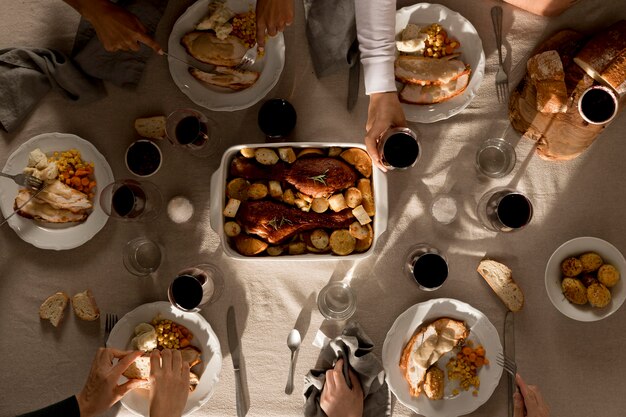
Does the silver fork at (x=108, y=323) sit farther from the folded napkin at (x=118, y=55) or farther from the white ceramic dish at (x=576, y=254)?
the white ceramic dish at (x=576, y=254)

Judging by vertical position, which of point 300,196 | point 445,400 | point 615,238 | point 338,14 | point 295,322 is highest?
point 338,14

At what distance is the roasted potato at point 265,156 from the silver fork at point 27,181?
0.57m

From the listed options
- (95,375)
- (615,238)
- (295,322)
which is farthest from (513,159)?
(95,375)

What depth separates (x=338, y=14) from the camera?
1438 millimetres

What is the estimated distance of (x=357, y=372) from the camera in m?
1.39

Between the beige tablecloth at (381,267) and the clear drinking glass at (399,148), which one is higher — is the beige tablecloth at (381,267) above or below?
below

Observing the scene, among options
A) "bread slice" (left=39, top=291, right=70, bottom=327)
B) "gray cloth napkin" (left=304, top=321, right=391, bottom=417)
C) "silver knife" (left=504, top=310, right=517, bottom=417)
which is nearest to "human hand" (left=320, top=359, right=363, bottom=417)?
"gray cloth napkin" (left=304, top=321, right=391, bottom=417)

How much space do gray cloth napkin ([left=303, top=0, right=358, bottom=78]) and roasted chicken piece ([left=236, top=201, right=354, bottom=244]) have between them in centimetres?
41

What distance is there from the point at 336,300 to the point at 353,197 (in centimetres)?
31

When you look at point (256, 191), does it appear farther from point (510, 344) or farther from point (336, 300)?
point (510, 344)

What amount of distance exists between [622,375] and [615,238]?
0.36 meters

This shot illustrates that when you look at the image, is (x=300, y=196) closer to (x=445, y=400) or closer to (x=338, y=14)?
(x=338, y=14)

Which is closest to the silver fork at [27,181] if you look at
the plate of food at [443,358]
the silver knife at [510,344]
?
the plate of food at [443,358]

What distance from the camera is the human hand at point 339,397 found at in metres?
1.36
